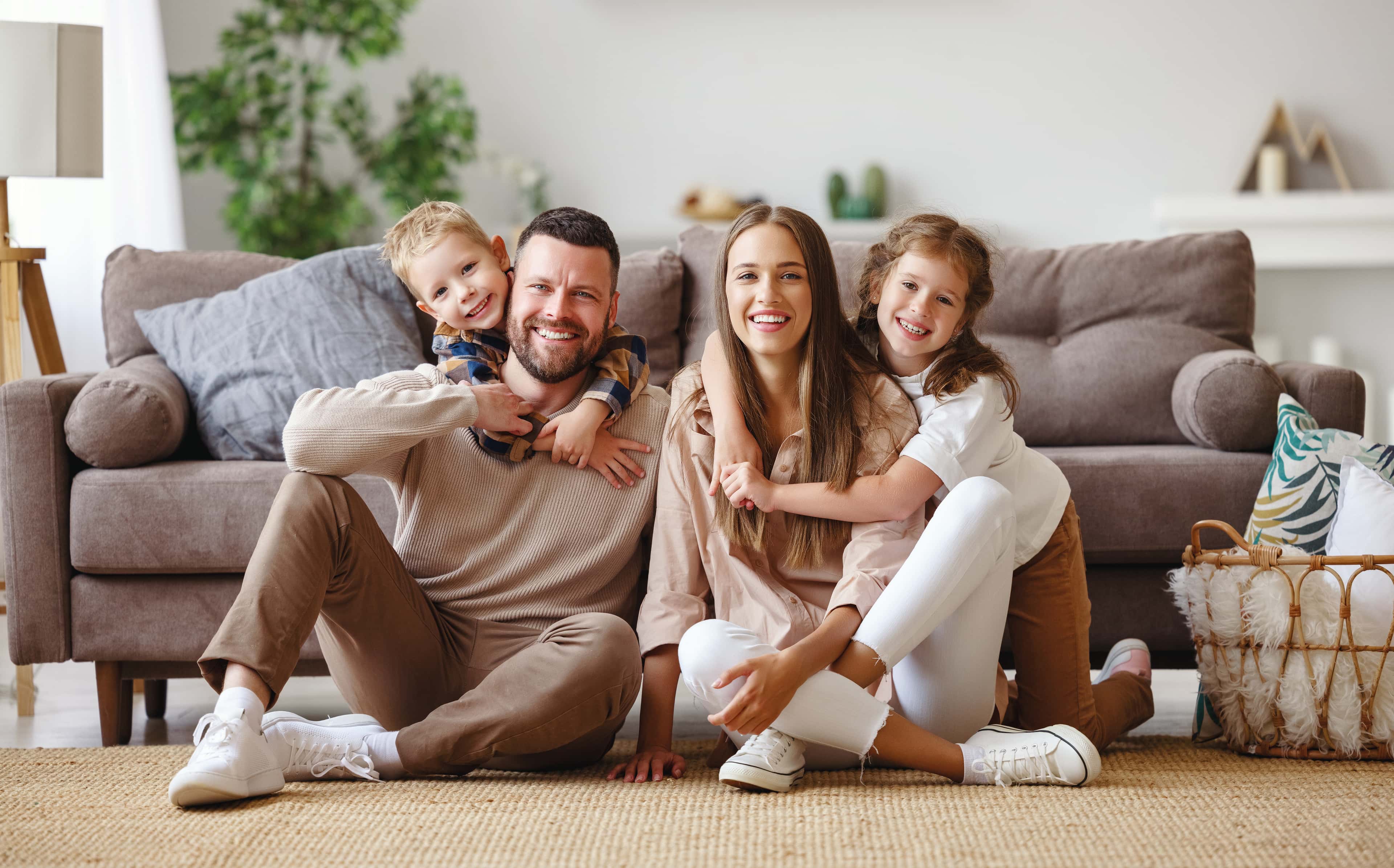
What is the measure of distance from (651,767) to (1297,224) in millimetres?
3734

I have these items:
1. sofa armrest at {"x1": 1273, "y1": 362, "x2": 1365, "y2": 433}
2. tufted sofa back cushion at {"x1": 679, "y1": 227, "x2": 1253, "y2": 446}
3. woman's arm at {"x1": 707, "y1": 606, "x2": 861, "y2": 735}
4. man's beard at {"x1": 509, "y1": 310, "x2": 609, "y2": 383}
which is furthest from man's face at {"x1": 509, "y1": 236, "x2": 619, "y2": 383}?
sofa armrest at {"x1": 1273, "y1": 362, "x2": 1365, "y2": 433}

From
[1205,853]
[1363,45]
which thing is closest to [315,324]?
[1205,853]

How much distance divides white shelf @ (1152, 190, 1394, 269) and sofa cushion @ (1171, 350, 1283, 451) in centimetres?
237

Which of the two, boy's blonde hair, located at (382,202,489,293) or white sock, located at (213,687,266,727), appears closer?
white sock, located at (213,687,266,727)

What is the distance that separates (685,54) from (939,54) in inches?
37.7

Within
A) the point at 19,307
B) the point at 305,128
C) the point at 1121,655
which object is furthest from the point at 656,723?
the point at 305,128

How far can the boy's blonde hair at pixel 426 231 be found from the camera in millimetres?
1606

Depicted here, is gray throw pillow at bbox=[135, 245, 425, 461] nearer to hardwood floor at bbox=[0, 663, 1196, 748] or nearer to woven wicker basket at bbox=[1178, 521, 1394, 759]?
hardwood floor at bbox=[0, 663, 1196, 748]

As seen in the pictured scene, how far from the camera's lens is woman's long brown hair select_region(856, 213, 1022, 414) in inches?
59.6

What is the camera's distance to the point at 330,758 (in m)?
1.39

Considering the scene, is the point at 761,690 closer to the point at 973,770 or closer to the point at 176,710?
the point at 973,770

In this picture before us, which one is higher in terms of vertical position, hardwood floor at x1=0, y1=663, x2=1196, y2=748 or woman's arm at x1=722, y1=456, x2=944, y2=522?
Answer: woman's arm at x1=722, y1=456, x2=944, y2=522

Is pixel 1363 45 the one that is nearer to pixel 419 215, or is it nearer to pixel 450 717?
pixel 419 215

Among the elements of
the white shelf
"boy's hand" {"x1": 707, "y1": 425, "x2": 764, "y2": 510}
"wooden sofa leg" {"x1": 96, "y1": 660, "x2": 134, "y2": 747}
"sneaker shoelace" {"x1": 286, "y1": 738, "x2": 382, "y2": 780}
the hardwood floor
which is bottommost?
the hardwood floor
